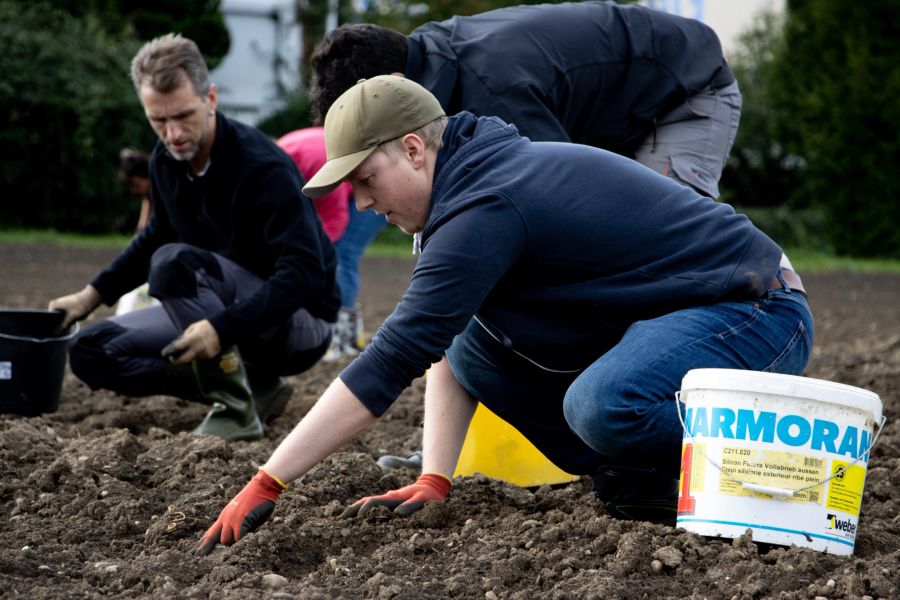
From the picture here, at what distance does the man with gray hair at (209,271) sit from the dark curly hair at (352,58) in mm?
898

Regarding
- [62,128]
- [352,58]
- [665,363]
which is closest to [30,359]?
[352,58]

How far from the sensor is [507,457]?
3.58 m

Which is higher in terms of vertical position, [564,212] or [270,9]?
[564,212]

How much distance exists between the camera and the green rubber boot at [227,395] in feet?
13.8

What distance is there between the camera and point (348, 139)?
254cm

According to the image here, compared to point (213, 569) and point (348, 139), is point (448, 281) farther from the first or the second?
point (213, 569)

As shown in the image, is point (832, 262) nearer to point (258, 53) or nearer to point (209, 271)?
point (258, 53)

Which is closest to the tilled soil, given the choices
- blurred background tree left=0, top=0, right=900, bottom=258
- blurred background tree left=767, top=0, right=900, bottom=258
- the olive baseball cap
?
the olive baseball cap

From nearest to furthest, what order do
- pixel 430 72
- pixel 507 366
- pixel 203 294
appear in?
pixel 507 366 < pixel 430 72 < pixel 203 294

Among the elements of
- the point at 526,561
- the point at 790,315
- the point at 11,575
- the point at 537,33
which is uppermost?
the point at 537,33

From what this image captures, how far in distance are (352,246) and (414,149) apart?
382 centimetres

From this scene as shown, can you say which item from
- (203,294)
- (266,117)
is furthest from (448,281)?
(266,117)

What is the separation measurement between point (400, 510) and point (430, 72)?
1.27m

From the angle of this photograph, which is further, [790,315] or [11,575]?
[790,315]
